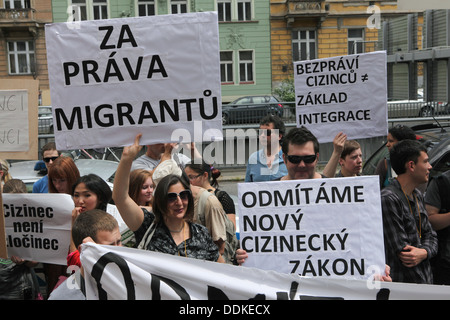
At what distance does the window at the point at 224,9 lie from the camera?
1476 inches

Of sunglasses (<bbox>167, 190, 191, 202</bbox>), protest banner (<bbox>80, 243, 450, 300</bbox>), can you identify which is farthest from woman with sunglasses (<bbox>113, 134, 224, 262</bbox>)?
protest banner (<bbox>80, 243, 450, 300</bbox>)

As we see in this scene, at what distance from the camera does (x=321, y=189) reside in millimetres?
3707

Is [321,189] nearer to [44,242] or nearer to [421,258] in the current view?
[421,258]

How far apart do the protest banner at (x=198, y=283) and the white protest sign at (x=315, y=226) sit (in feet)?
1.26

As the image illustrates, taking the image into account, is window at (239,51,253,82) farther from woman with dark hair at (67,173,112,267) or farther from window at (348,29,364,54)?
woman with dark hair at (67,173,112,267)

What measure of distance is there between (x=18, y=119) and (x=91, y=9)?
3484 cm

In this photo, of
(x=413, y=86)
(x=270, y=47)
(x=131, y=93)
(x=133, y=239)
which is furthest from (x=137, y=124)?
(x=270, y=47)

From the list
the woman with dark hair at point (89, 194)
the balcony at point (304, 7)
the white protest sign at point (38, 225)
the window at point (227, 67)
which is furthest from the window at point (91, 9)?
the woman with dark hair at point (89, 194)

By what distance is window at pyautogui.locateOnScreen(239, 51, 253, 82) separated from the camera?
3780 cm

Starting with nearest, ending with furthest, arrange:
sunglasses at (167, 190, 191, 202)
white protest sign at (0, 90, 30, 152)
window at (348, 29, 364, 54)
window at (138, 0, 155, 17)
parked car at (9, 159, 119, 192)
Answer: sunglasses at (167, 190, 191, 202), white protest sign at (0, 90, 30, 152), parked car at (9, 159, 119, 192), window at (138, 0, 155, 17), window at (348, 29, 364, 54)

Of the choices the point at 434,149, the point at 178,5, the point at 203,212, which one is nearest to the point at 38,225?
the point at 203,212

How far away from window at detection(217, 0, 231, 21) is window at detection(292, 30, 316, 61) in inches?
164

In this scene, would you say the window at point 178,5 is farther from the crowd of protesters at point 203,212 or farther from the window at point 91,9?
the crowd of protesters at point 203,212

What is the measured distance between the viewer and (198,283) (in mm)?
3199
